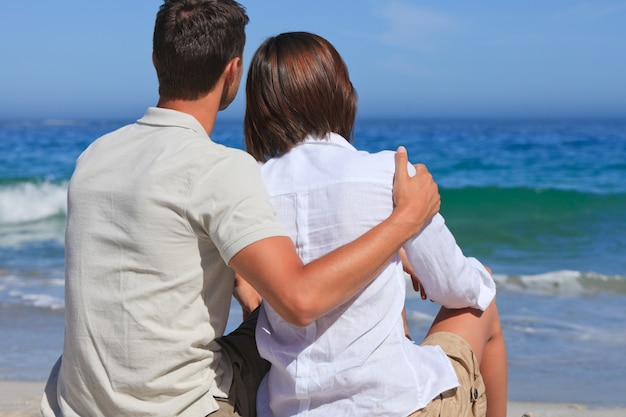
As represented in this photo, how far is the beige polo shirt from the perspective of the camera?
1.83 meters

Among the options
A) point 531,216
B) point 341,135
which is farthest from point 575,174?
point 341,135

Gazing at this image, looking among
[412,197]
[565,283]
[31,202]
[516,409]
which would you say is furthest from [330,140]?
[31,202]

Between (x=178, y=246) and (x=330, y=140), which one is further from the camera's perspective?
(x=330, y=140)

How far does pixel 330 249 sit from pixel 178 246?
37 cm

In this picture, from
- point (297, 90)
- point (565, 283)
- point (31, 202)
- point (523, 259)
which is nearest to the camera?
point (297, 90)

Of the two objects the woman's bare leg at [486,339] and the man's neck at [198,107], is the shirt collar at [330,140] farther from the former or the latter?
the woman's bare leg at [486,339]

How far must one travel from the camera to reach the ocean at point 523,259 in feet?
15.6

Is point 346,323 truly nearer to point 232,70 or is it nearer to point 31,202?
point 232,70

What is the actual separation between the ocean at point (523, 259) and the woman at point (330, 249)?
2.25m

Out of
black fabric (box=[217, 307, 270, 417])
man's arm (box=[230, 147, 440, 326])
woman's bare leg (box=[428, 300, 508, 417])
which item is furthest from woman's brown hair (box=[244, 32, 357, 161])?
→ woman's bare leg (box=[428, 300, 508, 417])

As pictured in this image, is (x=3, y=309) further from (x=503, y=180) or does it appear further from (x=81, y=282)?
(x=503, y=180)

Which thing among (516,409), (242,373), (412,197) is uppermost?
(412,197)

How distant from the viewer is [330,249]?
197 cm

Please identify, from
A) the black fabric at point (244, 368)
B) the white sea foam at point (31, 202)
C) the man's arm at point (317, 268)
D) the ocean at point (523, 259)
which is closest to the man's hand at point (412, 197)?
the man's arm at point (317, 268)
